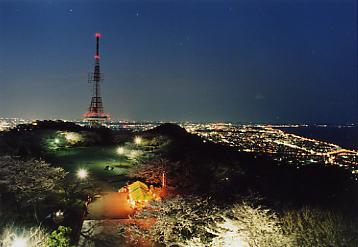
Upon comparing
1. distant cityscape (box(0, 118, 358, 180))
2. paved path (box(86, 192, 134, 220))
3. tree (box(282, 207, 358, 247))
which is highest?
tree (box(282, 207, 358, 247))

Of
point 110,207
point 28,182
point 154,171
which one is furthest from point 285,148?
point 28,182

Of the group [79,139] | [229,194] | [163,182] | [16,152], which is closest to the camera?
[229,194]

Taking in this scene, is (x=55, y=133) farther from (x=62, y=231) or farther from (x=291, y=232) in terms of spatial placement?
(x=291, y=232)

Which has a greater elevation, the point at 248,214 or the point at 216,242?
the point at 248,214

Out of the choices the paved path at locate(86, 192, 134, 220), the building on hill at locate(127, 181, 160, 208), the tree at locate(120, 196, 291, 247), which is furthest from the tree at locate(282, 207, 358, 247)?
the building on hill at locate(127, 181, 160, 208)

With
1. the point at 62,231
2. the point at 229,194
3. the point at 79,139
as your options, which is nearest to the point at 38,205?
the point at 62,231

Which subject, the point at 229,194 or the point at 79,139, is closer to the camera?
the point at 229,194

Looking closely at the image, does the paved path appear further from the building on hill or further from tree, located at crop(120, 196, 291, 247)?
tree, located at crop(120, 196, 291, 247)
